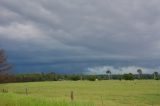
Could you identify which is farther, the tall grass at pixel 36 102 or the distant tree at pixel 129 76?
the distant tree at pixel 129 76

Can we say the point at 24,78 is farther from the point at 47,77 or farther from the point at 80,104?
the point at 80,104

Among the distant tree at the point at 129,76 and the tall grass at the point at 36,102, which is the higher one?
the distant tree at the point at 129,76

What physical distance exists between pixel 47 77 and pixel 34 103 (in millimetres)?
171610

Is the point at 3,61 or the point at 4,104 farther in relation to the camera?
the point at 3,61

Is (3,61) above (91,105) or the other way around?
above

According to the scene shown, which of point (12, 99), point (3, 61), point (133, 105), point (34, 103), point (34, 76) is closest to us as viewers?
point (34, 103)

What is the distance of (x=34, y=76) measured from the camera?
19638 centimetres

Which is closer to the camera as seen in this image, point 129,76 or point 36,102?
point 36,102

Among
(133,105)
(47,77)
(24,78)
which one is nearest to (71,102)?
(133,105)

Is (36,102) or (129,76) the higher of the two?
(129,76)

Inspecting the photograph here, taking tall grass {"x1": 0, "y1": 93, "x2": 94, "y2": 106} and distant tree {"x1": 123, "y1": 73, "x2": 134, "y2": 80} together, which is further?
distant tree {"x1": 123, "y1": 73, "x2": 134, "y2": 80}

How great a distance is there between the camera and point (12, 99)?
28.7m

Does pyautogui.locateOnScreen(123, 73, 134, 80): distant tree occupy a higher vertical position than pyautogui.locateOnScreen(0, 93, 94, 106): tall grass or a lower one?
higher

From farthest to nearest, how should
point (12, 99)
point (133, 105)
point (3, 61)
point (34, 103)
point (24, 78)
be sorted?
point (24, 78) → point (3, 61) → point (133, 105) → point (12, 99) → point (34, 103)
